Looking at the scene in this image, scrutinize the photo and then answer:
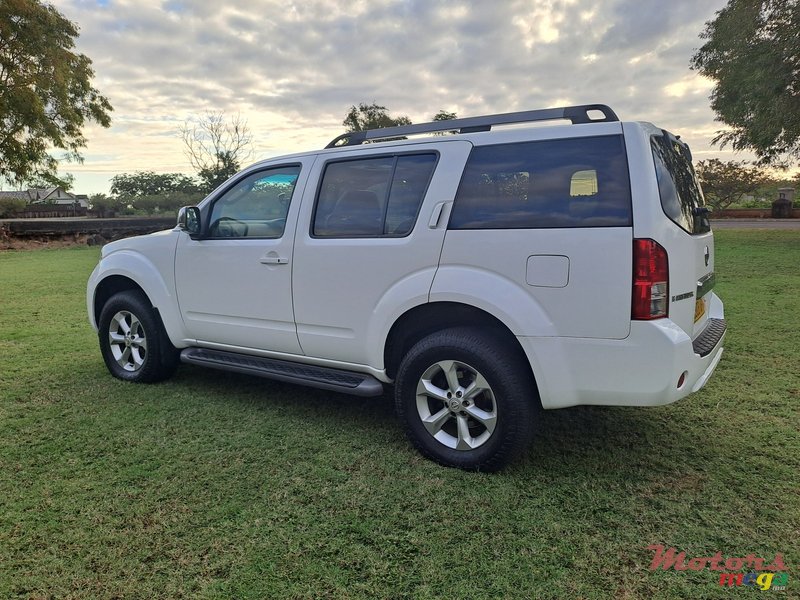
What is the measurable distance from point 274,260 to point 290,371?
0.77 meters

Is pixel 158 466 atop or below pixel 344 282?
below

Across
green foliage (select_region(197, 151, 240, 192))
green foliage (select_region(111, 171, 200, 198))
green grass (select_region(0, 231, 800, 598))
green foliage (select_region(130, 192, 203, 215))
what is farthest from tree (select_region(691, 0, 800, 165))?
green foliage (select_region(111, 171, 200, 198))

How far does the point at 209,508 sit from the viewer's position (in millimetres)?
2732

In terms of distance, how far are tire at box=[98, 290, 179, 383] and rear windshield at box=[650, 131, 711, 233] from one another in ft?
12.4

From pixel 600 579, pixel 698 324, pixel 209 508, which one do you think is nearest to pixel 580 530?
pixel 600 579

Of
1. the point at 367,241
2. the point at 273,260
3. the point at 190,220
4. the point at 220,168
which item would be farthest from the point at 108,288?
the point at 220,168

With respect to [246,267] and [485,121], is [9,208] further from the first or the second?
[485,121]

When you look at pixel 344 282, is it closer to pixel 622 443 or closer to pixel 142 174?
pixel 622 443

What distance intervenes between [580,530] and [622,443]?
1082 millimetres

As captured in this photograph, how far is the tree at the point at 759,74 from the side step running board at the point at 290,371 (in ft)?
54.6

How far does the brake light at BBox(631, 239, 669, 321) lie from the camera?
102 inches

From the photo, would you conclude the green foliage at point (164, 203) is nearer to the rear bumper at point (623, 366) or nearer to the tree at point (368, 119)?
the tree at point (368, 119)

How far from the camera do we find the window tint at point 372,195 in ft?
10.9

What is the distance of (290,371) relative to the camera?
3766 mm
